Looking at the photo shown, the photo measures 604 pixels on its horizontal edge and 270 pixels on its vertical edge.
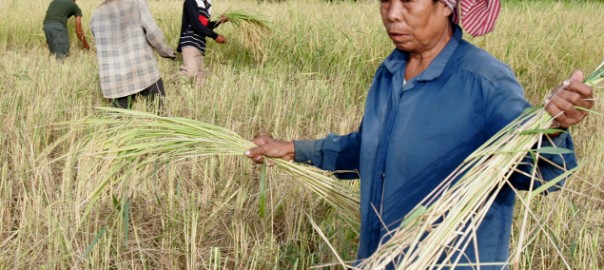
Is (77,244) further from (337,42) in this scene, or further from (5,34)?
(5,34)

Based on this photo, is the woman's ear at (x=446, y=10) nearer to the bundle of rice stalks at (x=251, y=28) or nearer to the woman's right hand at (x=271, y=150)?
the woman's right hand at (x=271, y=150)

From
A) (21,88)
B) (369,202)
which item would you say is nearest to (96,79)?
(21,88)

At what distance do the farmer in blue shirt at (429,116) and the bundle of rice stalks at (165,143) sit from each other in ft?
1.17

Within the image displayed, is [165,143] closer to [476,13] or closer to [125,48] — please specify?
[476,13]

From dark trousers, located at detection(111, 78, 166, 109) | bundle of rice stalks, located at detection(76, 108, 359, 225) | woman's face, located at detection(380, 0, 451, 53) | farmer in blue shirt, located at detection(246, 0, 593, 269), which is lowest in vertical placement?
dark trousers, located at detection(111, 78, 166, 109)

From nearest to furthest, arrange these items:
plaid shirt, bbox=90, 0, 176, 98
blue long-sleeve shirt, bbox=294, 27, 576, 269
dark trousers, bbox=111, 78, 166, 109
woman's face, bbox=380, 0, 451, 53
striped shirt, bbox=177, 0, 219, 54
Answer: blue long-sleeve shirt, bbox=294, 27, 576, 269
woman's face, bbox=380, 0, 451, 53
plaid shirt, bbox=90, 0, 176, 98
dark trousers, bbox=111, 78, 166, 109
striped shirt, bbox=177, 0, 219, 54

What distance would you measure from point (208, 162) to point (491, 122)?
1.83 meters

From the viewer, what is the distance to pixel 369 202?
5.53ft

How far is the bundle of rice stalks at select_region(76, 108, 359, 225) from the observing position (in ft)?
6.06

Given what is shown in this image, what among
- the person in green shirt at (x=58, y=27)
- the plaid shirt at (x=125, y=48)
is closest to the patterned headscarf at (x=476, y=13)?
the plaid shirt at (x=125, y=48)

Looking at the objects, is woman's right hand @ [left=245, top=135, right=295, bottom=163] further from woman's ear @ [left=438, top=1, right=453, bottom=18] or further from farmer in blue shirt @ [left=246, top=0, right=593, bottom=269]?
woman's ear @ [left=438, top=1, right=453, bottom=18]

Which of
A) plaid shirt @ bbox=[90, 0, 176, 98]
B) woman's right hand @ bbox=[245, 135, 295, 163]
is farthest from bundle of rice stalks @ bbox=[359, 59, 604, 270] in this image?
plaid shirt @ bbox=[90, 0, 176, 98]

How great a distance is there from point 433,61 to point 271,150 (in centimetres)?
58

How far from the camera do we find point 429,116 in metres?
1.52
